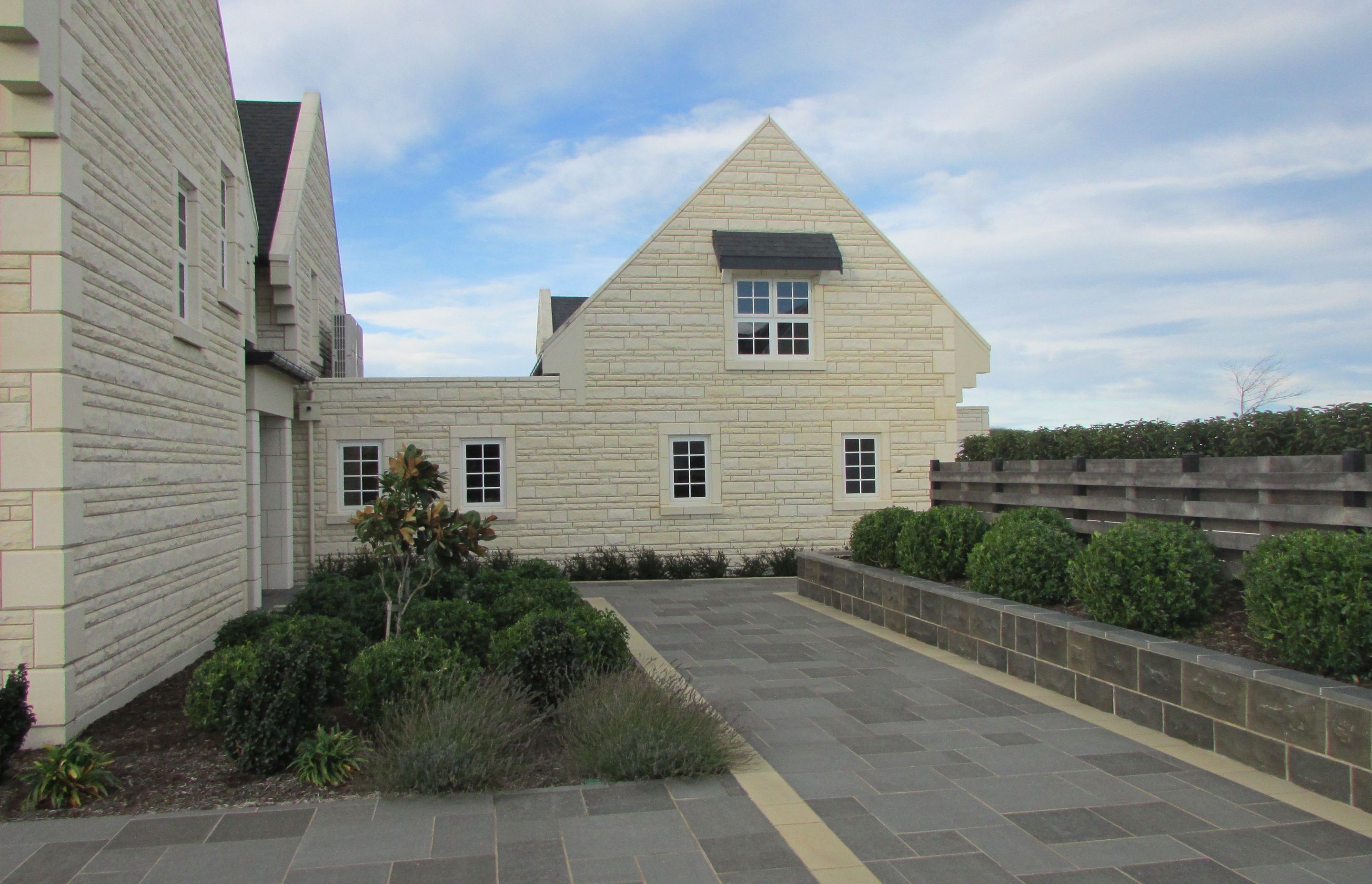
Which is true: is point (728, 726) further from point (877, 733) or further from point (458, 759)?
point (458, 759)

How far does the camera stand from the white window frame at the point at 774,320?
15953mm

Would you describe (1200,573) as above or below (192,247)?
below

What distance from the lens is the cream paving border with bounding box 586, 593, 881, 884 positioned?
13.2ft

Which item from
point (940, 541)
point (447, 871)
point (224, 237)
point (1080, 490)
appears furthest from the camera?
point (224, 237)

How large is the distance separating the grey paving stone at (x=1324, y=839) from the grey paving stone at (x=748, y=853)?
2.25m

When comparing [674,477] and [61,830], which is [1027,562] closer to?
[61,830]

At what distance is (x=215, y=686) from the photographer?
18.8 ft

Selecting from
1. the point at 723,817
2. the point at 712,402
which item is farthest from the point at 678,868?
the point at 712,402

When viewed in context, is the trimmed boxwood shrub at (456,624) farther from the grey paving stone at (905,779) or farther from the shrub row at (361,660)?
the grey paving stone at (905,779)

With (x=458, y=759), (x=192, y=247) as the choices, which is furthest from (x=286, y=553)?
(x=458, y=759)

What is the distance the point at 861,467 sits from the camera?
16.4 metres

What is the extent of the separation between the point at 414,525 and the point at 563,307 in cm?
1760

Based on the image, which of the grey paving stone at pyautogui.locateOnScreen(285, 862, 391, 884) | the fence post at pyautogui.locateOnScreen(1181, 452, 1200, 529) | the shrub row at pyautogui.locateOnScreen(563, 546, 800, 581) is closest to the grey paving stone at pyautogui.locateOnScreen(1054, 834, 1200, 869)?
the grey paving stone at pyautogui.locateOnScreen(285, 862, 391, 884)

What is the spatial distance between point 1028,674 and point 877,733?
2009 mm
